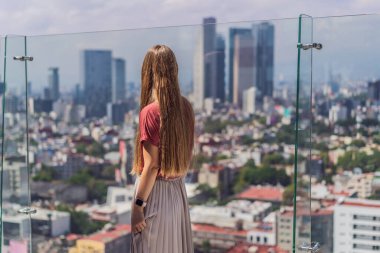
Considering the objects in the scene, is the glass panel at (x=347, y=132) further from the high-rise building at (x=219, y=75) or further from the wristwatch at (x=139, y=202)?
the high-rise building at (x=219, y=75)

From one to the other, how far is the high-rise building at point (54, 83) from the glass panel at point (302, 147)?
2511 centimetres

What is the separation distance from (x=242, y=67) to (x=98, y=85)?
7.03 m

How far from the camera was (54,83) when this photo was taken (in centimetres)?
2845

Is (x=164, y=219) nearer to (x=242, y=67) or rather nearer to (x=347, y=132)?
(x=347, y=132)

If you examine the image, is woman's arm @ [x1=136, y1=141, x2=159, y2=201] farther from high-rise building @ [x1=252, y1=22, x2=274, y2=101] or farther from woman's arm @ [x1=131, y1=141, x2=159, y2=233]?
high-rise building @ [x1=252, y1=22, x2=274, y2=101]

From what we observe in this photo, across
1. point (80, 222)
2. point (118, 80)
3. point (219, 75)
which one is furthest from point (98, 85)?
point (80, 222)

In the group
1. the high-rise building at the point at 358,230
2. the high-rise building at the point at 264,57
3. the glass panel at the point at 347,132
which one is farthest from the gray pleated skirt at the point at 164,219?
the high-rise building at the point at 264,57

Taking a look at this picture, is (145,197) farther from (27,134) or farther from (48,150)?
(48,150)

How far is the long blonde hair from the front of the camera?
1.57 metres

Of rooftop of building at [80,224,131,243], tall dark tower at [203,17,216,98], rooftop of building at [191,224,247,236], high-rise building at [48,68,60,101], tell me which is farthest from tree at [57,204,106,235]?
rooftop of building at [80,224,131,243]

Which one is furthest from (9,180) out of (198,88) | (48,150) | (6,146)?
(48,150)

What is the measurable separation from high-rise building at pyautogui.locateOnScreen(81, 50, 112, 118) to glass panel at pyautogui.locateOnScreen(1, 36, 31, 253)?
24950mm

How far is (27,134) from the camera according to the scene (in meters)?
2.53

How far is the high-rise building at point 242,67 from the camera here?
86.2 feet
